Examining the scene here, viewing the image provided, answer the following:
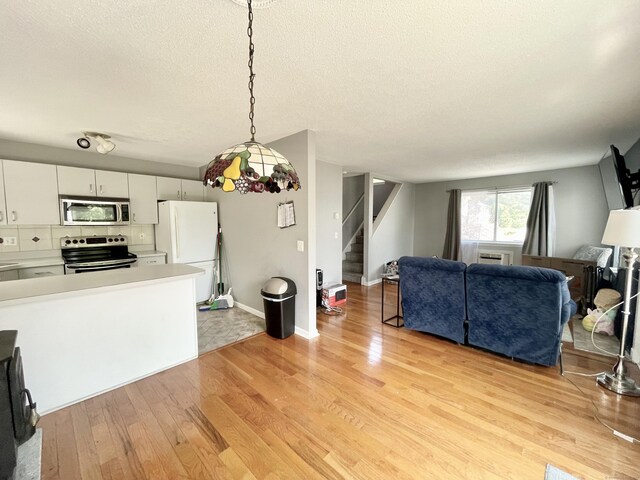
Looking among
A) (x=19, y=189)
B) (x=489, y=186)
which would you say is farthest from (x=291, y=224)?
(x=489, y=186)

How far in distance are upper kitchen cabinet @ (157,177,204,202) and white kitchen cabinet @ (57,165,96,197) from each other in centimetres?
81

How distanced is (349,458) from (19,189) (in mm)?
4428

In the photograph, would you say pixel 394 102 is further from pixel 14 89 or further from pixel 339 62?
pixel 14 89

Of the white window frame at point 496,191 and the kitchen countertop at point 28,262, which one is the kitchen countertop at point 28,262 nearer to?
the kitchen countertop at point 28,262

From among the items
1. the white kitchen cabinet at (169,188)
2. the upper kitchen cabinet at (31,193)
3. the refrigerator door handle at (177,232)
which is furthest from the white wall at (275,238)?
the upper kitchen cabinet at (31,193)

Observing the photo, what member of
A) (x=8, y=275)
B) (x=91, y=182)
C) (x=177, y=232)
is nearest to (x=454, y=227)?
(x=177, y=232)

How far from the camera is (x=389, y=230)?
6277 mm

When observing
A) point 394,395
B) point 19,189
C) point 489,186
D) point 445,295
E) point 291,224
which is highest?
point 489,186

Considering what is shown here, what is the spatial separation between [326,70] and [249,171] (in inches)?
42.8

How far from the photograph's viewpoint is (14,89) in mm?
1968

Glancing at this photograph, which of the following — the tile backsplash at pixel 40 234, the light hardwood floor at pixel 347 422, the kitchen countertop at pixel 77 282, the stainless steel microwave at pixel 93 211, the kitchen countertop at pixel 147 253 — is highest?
the stainless steel microwave at pixel 93 211

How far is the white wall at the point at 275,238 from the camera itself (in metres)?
2.97

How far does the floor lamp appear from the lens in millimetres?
1925

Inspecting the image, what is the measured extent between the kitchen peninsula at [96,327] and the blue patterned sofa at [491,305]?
249 cm
